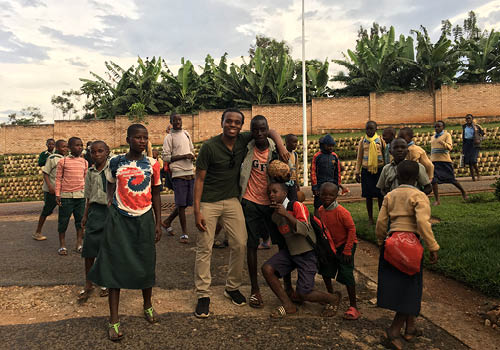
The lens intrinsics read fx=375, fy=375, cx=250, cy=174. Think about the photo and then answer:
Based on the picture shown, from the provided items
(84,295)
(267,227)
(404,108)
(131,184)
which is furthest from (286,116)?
(131,184)

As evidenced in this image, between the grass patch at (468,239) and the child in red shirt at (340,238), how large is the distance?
1549mm

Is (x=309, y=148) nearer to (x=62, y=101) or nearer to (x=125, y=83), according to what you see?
(x=125, y=83)

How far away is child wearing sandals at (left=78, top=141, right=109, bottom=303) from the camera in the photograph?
12.5ft

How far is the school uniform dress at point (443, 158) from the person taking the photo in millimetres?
8141

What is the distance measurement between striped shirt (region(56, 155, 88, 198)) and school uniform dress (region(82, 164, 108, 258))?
1.63 m

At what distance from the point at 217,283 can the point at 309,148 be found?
16.9 meters

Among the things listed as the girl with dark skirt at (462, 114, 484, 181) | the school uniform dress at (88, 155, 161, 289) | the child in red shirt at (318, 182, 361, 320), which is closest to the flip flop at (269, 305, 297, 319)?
the child in red shirt at (318, 182, 361, 320)

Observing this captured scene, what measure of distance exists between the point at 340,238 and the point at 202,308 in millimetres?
1430

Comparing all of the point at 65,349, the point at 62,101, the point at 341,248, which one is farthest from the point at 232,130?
the point at 62,101

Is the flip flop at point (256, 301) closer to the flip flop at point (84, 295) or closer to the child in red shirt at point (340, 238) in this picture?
the child in red shirt at point (340, 238)

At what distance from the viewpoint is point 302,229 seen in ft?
11.1

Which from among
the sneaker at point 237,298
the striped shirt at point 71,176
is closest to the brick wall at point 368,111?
the striped shirt at point 71,176

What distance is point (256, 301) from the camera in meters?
3.57

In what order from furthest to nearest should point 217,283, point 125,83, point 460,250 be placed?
point 125,83 < point 460,250 < point 217,283
